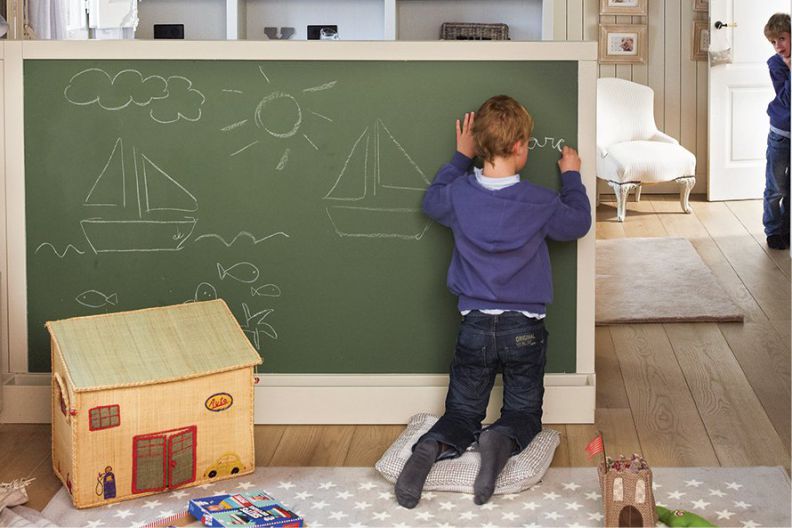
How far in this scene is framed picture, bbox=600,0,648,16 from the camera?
752cm

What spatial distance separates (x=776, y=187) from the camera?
604cm

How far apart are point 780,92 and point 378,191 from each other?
322 cm

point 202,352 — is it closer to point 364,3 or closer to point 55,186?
point 55,186

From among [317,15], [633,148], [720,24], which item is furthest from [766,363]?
[720,24]

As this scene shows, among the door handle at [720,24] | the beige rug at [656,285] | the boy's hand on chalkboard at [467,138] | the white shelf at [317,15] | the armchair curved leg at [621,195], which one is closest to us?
the boy's hand on chalkboard at [467,138]

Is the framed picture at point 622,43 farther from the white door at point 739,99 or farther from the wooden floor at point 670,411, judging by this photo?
the wooden floor at point 670,411

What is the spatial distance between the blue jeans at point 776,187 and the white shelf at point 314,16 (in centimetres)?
135

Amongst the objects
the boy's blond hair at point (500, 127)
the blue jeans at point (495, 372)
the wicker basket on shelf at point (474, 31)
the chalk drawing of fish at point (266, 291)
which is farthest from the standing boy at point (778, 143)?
the chalk drawing of fish at point (266, 291)

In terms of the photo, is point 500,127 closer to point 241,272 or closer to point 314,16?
point 241,272

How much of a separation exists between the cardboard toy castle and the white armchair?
4.34 metres

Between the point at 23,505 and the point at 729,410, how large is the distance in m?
2.01

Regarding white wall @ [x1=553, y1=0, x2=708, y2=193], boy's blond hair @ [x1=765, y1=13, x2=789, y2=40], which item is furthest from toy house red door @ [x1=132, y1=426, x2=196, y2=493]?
white wall @ [x1=553, y1=0, x2=708, y2=193]

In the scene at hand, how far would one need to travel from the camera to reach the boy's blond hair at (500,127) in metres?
3.08

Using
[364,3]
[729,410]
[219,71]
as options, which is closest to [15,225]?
[219,71]
